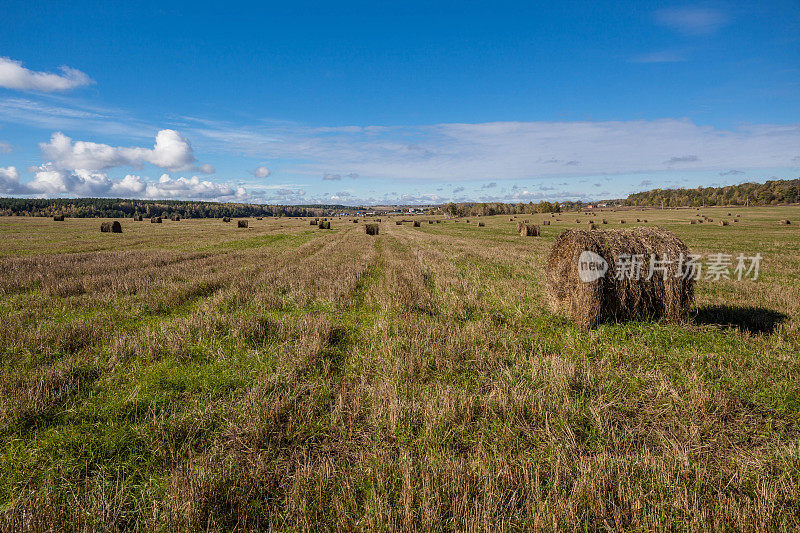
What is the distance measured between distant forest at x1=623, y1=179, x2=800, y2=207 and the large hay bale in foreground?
17042 cm

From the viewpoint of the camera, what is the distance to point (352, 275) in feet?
48.7

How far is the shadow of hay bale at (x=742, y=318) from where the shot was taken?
27.2ft

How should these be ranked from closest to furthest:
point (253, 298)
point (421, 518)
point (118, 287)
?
point (421, 518)
point (253, 298)
point (118, 287)

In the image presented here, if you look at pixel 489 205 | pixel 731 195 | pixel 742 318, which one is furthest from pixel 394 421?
pixel 731 195

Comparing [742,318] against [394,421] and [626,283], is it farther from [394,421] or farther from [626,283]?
[394,421]

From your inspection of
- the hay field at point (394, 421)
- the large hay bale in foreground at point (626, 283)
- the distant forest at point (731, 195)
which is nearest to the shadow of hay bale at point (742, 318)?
the hay field at point (394, 421)

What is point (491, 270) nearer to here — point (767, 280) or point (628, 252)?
point (628, 252)

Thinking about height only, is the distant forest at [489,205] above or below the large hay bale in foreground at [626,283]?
above

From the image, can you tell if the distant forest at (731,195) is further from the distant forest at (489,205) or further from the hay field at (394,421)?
the hay field at (394,421)

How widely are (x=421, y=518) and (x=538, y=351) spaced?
15.3 ft

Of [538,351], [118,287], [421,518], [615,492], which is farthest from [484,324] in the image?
[118,287]

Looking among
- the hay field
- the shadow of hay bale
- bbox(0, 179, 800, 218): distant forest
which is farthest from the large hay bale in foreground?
bbox(0, 179, 800, 218): distant forest

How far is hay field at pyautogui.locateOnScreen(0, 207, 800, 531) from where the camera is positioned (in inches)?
125

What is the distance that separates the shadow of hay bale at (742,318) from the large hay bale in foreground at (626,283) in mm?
857
